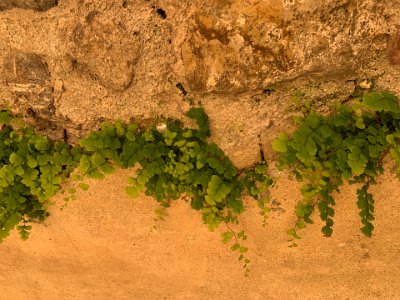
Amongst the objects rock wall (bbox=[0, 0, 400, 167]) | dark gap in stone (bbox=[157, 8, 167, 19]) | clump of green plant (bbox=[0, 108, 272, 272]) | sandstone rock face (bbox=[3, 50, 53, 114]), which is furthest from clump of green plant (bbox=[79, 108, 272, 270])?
dark gap in stone (bbox=[157, 8, 167, 19])

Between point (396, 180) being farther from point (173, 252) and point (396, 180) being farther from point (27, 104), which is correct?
point (27, 104)

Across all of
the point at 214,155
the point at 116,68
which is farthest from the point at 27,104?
the point at 214,155

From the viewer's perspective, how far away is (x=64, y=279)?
12.0ft

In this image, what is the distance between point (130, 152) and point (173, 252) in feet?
3.33

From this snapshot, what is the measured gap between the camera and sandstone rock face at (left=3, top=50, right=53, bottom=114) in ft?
9.41

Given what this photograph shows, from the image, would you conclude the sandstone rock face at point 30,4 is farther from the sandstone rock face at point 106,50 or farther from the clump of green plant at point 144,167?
the clump of green plant at point 144,167

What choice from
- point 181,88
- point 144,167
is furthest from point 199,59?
point 144,167

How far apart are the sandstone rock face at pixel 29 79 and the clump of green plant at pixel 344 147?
1680 mm

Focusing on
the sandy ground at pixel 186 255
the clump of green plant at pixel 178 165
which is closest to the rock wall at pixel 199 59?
the clump of green plant at pixel 178 165

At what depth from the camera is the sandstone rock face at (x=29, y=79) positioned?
2.87 m

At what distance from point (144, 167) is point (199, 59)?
2.89 ft

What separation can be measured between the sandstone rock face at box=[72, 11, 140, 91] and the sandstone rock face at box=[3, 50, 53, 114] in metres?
0.31

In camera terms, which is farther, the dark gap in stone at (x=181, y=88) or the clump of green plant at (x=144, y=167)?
the clump of green plant at (x=144, y=167)

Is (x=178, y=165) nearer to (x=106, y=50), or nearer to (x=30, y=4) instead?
(x=106, y=50)
